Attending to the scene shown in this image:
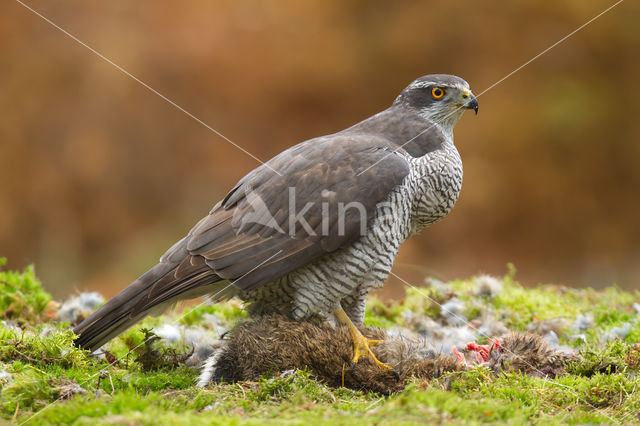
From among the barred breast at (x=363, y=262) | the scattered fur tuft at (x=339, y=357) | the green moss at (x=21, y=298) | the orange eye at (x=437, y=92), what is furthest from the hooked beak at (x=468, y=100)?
the green moss at (x=21, y=298)

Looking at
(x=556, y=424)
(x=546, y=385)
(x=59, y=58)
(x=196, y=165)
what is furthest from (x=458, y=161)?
(x=59, y=58)

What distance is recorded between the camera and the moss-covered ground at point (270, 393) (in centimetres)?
274

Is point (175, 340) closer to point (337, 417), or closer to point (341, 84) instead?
point (337, 417)

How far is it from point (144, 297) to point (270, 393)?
1181 mm

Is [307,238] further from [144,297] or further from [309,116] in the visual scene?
[309,116]

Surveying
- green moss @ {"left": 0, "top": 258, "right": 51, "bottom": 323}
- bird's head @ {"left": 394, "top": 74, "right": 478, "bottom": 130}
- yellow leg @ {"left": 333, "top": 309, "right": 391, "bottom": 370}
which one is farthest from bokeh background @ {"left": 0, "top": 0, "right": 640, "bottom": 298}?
yellow leg @ {"left": 333, "top": 309, "right": 391, "bottom": 370}

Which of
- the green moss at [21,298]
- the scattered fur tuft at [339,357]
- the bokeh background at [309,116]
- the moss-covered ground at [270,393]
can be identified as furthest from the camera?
the bokeh background at [309,116]

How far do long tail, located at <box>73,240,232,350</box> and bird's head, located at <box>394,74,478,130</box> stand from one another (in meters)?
2.04

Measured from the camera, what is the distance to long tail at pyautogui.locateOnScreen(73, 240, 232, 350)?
3998 mm

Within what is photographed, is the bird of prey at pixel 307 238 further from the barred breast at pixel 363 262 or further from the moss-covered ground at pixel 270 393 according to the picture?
the moss-covered ground at pixel 270 393

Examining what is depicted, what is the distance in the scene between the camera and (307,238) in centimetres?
402

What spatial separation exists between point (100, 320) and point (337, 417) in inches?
74.6

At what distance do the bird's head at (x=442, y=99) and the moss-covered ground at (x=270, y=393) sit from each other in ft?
6.09

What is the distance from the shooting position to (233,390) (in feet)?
11.0
